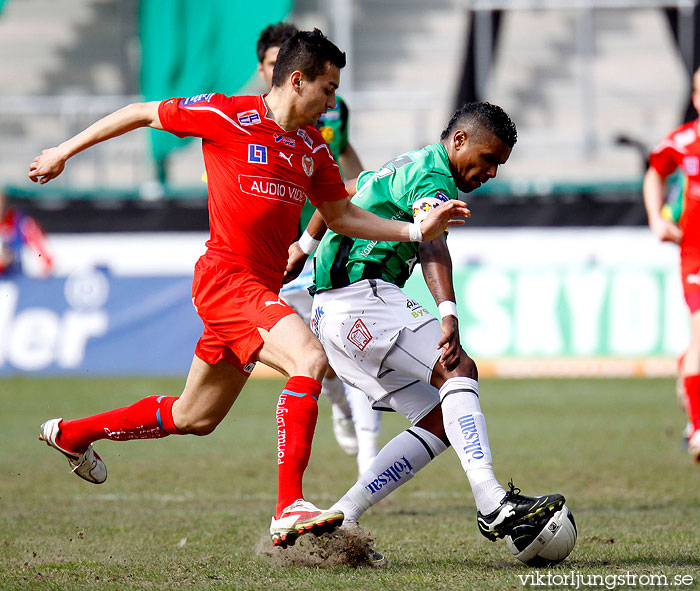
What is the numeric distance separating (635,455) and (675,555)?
3917 millimetres

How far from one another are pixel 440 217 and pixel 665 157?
372 cm

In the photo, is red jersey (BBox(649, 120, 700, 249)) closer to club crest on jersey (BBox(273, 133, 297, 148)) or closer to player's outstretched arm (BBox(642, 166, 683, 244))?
player's outstretched arm (BBox(642, 166, 683, 244))

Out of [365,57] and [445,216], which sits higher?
[365,57]

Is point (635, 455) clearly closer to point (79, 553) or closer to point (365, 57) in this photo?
point (79, 553)

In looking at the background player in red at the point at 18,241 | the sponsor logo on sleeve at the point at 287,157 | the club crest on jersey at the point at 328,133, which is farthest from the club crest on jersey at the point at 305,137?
the background player in red at the point at 18,241

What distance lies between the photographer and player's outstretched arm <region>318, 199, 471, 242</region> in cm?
471

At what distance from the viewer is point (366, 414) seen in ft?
21.8

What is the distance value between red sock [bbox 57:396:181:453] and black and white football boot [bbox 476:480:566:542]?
171 cm

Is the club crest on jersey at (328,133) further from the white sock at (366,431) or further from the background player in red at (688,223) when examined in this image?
the background player in red at (688,223)

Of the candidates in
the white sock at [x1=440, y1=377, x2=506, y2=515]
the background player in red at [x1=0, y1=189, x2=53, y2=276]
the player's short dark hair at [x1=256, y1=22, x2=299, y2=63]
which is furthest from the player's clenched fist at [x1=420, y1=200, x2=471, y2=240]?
the background player in red at [x1=0, y1=189, x2=53, y2=276]

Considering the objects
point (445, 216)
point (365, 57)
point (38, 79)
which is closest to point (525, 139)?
point (365, 57)

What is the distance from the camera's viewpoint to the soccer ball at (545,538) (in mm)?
4395

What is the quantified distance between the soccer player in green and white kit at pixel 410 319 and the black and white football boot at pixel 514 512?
169 mm

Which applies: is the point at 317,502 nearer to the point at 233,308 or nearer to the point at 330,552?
the point at 330,552
